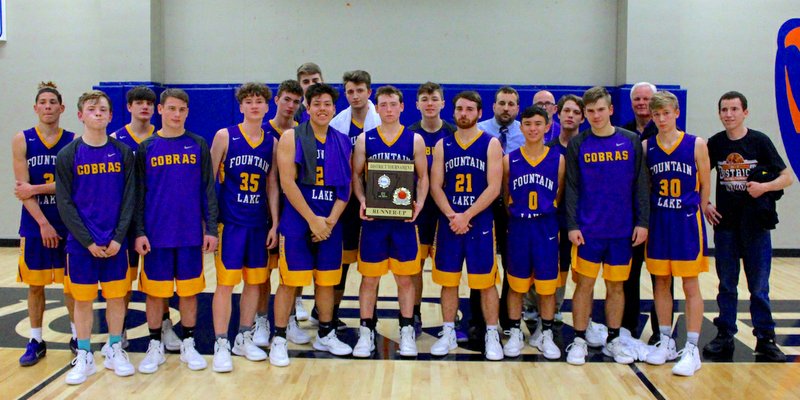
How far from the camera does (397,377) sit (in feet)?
12.1

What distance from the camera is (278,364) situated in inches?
151

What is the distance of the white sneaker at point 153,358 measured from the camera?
3699 millimetres

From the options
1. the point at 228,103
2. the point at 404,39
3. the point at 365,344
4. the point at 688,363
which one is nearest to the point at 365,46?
the point at 404,39

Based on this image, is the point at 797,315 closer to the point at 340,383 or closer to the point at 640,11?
the point at 340,383

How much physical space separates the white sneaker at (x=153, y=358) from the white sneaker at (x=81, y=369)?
0.87ft

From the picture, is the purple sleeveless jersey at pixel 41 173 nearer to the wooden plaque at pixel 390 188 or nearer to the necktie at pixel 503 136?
the wooden plaque at pixel 390 188

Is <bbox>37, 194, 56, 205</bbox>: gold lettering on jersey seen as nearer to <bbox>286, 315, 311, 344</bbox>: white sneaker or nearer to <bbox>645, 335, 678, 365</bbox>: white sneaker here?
<bbox>286, 315, 311, 344</bbox>: white sneaker

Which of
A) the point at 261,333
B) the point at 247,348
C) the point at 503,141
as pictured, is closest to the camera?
the point at 247,348

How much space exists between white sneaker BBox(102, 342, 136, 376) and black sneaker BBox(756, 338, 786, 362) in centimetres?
382

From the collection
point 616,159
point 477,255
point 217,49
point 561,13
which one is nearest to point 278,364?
point 477,255

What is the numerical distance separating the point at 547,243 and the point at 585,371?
2.55 ft

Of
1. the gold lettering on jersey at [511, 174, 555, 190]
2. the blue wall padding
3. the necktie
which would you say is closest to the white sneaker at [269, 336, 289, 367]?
the gold lettering on jersey at [511, 174, 555, 190]

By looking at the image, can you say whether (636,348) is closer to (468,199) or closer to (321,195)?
(468,199)

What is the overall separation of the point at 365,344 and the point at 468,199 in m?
1.11
